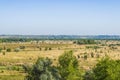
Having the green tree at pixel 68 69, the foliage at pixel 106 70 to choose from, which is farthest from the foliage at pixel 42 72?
the foliage at pixel 106 70

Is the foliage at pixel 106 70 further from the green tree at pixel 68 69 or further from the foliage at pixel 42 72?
the foliage at pixel 42 72

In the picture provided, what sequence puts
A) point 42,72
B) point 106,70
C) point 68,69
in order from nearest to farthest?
point 106,70 → point 42,72 → point 68,69

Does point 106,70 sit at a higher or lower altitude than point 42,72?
higher

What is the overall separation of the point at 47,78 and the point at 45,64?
3380mm

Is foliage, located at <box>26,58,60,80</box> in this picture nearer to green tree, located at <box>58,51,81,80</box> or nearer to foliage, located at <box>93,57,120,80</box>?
green tree, located at <box>58,51,81,80</box>

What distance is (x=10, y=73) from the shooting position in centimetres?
8831

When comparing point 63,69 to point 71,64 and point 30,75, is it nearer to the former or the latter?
point 71,64

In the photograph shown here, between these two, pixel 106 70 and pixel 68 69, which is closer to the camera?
pixel 106 70

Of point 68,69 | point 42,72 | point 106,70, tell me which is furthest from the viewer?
point 68,69

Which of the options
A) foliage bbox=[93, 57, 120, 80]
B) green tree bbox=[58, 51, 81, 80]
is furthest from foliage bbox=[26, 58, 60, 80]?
foliage bbox=[93, 57, 120, 80]

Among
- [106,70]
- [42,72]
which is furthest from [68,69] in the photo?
[106,70]

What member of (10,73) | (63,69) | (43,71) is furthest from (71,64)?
(10,73)

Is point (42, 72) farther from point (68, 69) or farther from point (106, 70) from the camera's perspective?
point (106, 70)

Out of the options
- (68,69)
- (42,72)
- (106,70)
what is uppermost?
(106,70)
